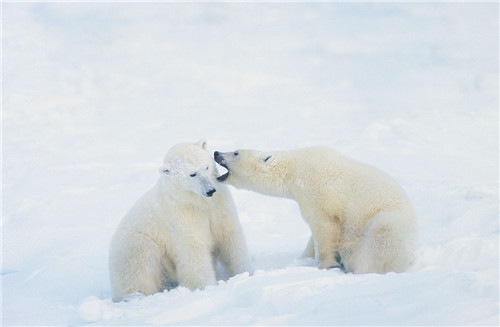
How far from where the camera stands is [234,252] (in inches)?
187

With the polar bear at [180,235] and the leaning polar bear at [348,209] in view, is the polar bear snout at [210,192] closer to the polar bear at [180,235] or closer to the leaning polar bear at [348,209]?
the polar bear at [180,235]

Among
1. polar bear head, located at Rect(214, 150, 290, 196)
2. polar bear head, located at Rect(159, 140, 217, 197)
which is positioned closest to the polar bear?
polar bear head, located at Rect(159, 140, 217, 197)

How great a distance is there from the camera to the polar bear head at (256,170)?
195 inches

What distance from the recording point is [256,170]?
16.7 ft

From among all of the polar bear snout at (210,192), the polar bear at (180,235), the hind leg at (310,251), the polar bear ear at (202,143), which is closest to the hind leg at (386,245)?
the hind leg at (310,251)

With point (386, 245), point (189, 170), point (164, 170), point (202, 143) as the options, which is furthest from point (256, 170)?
point (386, 245)

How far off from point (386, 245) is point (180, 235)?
1642 mm

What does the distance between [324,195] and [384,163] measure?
399 centimetres

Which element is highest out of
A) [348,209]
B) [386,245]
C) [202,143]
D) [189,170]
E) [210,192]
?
[202,143]

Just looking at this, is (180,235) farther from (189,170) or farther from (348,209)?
(348,209)

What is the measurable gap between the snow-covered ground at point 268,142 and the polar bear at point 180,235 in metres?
0.36

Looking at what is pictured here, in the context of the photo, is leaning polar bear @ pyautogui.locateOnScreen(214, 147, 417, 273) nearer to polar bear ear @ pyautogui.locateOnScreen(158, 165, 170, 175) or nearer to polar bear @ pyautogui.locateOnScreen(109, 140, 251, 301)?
polar bear @ pyautogui.locateOnScreen(109, 140, 251, 301)

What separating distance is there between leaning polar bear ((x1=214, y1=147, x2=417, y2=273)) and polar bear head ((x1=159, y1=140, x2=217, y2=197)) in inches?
11.7

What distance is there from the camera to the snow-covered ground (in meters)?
3.27
